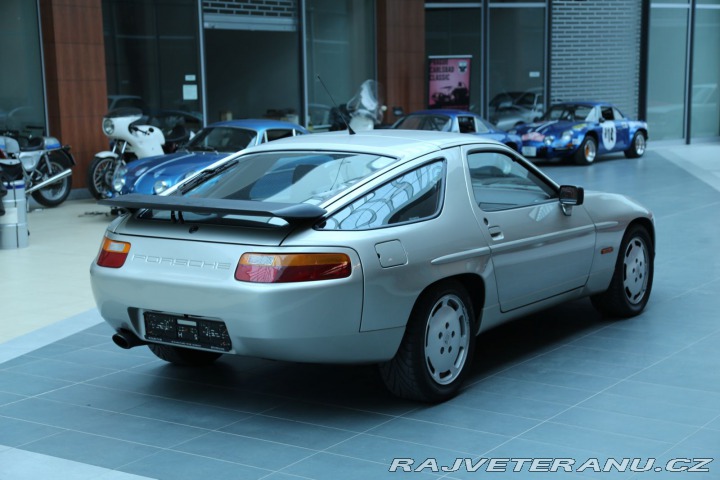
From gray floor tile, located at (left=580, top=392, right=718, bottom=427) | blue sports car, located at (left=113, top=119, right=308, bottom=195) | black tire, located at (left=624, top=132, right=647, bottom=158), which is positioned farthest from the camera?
black tire, located at (left=624, top=132, right=647, bottom=158)

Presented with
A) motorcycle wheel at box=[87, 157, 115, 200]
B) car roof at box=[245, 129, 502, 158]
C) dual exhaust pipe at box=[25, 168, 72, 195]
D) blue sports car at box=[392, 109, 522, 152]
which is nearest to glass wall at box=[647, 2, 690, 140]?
blue sports car at box=[392, 109, 522, 152]

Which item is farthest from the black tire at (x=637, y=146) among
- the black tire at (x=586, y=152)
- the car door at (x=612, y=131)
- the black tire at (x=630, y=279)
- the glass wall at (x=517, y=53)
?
the black tire at (x=630, y=279)

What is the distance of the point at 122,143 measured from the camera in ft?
50.9

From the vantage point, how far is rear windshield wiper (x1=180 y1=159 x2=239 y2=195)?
623 cm

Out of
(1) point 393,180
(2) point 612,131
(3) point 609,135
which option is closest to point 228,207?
(1) point 393,180

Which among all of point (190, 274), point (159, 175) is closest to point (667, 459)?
point (190, 274)

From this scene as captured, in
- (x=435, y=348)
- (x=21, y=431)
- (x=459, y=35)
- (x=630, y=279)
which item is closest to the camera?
(x=21, y=431)

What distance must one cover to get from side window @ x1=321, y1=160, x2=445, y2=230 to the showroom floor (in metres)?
1.04

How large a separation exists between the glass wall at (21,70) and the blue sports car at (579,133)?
9.82 meters

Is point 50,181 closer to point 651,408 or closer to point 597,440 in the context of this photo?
point 651,408

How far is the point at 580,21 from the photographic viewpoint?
87.4 feet

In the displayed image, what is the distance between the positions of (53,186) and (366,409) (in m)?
11.5

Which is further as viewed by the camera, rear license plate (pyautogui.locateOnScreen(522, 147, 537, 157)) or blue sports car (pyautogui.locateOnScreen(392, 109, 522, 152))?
rear license plate (pyautogui.locateOnScreen(522, 147, 537, 157))

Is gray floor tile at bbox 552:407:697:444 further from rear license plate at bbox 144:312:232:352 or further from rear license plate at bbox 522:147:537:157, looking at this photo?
rear license plate at bbox 522:147:537:157
